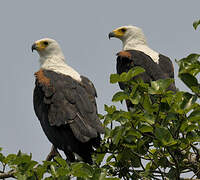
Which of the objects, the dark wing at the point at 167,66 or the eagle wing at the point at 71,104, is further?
the dark wing at the point at 167,66

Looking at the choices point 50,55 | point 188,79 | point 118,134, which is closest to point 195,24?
point 188,79

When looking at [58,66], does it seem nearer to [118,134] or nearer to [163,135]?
[118,134]

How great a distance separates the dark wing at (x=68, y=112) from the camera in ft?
19.7

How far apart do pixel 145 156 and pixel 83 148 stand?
83 cm

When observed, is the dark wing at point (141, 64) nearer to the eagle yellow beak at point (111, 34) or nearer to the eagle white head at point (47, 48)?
the eagle white head at point (47, 48)

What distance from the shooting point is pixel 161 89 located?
15.3 ft

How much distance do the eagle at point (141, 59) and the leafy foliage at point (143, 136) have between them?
2.12 metres

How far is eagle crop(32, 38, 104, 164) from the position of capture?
6004 millimetres

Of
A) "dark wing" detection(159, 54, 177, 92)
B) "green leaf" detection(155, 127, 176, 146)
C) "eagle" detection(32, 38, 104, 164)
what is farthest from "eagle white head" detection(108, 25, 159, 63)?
"green leaf" detection(155, 127, 176, 146)

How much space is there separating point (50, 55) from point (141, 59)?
5.15 feet

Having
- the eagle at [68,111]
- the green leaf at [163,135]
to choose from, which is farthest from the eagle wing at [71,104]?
the green leaf at [163,135]

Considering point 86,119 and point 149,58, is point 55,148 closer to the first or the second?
point 86,119

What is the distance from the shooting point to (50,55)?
8.30m

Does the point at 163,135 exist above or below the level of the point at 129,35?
below
